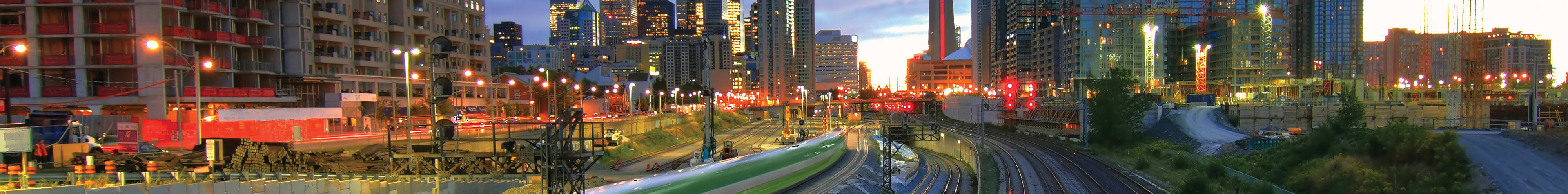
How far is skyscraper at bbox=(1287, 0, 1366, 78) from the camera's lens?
159 m

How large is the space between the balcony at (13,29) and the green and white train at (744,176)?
20364mm

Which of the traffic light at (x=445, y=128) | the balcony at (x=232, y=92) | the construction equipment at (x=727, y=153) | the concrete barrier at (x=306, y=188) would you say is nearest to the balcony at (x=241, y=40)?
the balcony at (x=232, y=92)

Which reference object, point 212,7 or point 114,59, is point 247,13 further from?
point 114,59

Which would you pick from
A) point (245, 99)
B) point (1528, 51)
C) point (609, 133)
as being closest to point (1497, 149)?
point (609, 133)

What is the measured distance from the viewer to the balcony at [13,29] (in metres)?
28.4

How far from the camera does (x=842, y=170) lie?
39812 mm

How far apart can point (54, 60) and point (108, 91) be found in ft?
5.43

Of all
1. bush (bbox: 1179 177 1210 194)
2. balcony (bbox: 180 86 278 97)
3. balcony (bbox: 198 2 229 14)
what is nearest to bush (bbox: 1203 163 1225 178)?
bush (bbox: 1179 177 1210 194)

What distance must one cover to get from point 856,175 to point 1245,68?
71.4 m

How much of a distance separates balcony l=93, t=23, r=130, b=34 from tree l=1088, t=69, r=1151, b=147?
44.9 m

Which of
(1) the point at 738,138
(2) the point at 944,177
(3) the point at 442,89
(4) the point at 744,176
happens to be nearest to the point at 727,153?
(2) the point at 944,177

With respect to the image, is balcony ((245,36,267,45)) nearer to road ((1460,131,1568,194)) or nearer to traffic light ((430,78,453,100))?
traffic light ((430,78,453,100))

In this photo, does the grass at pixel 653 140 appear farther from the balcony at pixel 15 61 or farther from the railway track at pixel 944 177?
the balcony at pixel 15 61

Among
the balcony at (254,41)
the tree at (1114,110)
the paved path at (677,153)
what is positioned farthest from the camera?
the tree at (1114,110)
